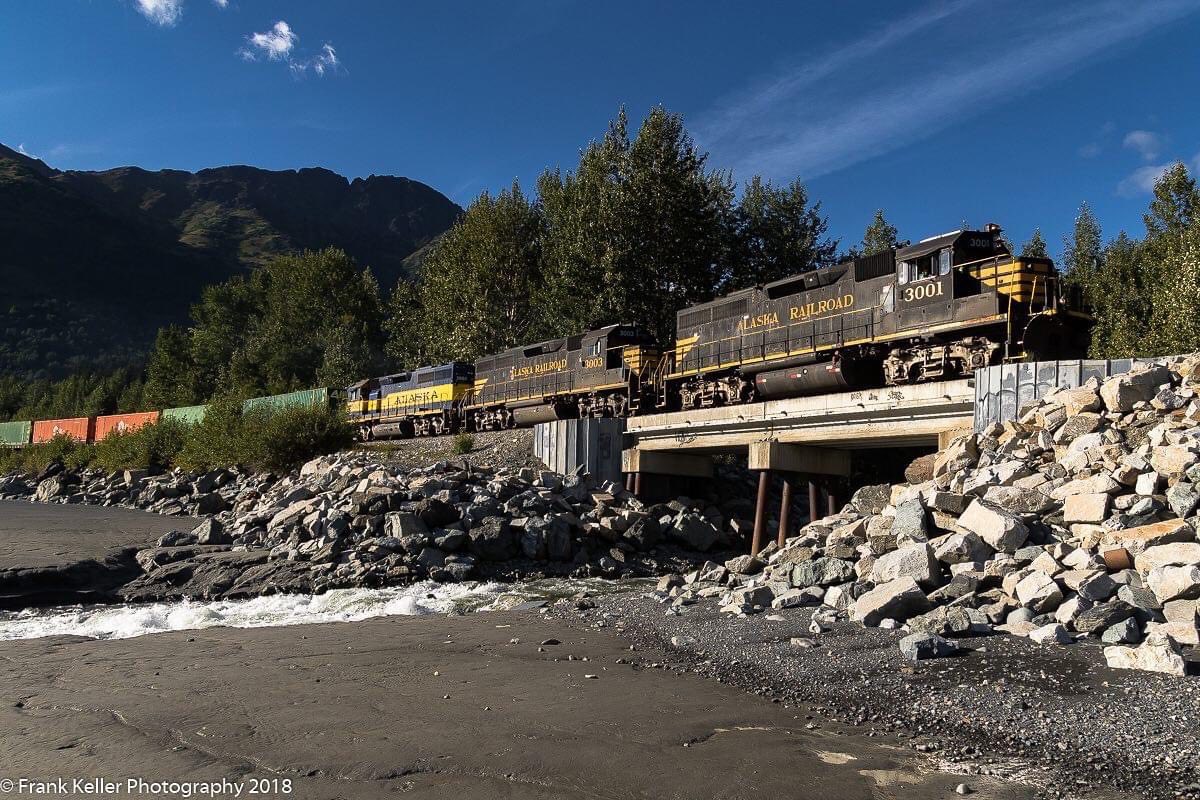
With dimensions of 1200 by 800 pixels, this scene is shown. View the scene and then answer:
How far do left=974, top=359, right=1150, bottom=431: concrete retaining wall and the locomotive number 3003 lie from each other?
4.17 meters

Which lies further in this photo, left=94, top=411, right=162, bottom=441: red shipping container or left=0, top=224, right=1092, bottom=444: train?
left=94, top=411, right=162, bottom=441: red shipping container

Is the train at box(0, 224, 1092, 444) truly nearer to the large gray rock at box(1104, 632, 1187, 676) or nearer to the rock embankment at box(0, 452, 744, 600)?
the rock embankment at box(0, 452, 744, 600)

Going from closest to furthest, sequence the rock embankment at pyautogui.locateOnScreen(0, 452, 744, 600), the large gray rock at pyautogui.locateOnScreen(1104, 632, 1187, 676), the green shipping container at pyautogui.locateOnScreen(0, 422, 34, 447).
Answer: the large gray rock at pyautogui.locateOnScreen(1104, 632, 1187, 676), the rock embankment at pyautogui.locateOnScreen(0, 452, 744, 600), the green shipping container at pyautogui.locateOnScreen(0, 422, 34, 447)

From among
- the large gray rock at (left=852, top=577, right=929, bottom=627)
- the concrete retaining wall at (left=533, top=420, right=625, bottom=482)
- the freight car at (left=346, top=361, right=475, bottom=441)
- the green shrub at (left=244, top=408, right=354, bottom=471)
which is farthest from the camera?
the freight car at (left=346, top=361, right=475, bottom=441)

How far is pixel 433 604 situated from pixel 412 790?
8289 millimetres

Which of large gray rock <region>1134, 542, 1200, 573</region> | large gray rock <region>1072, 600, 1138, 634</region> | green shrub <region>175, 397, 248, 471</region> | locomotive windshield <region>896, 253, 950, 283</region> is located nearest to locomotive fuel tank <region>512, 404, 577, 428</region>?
green shrub <region>175, 397, 248, 471</region>

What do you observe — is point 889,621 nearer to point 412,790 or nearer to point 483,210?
point 412,790

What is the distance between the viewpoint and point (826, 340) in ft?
65.3

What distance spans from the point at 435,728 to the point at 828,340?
1615 cm

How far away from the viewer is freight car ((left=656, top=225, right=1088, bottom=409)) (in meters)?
16.0

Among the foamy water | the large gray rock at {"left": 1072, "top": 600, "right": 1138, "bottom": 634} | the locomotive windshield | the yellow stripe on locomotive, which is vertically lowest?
the foamy water

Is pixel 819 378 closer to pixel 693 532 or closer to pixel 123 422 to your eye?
pixel 693 532

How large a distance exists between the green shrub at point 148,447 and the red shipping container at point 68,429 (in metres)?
→ 11.2

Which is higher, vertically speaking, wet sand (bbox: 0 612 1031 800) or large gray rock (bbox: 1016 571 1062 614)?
large gray rock (bbox: 1016 571 1062 614)
